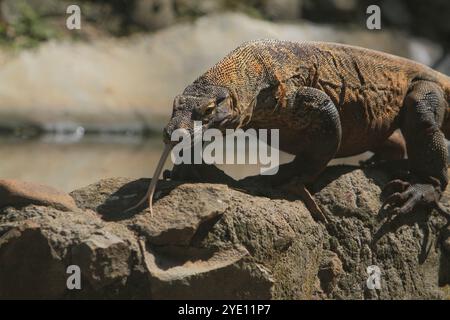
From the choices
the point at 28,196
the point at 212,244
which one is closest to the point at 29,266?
the point at 28,196

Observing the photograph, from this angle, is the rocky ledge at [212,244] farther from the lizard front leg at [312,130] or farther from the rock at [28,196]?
the lizard front leg at [312,130]

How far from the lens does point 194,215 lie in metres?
5.66

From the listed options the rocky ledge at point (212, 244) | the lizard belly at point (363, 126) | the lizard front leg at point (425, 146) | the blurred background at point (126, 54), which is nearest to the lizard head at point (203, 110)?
the rocky ledge at point (212, 244)

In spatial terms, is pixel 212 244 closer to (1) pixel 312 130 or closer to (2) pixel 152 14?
(1) pixel 312 130

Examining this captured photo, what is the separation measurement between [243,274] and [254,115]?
4.58ft

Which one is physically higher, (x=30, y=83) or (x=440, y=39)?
(x=440, y=39)

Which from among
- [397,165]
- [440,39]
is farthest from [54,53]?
[397,165]

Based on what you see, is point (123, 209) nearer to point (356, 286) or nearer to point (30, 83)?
point (356, 286)

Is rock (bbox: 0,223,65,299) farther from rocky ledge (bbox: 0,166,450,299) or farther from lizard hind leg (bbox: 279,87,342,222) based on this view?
lizard hind leg (bbox: 279,87,342,222)

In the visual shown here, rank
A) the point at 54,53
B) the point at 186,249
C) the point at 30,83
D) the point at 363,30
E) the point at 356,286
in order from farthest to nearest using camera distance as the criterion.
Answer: the point at 363,30
the point at 54,53
the point at 30,83
the point at 356,286
the point at 186,249

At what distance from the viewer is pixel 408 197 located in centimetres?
684

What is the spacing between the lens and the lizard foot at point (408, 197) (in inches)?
267

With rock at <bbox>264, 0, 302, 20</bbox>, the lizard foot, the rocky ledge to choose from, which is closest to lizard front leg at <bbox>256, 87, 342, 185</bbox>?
the rocky ledge

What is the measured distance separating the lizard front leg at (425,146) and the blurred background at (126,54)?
6410 mm
